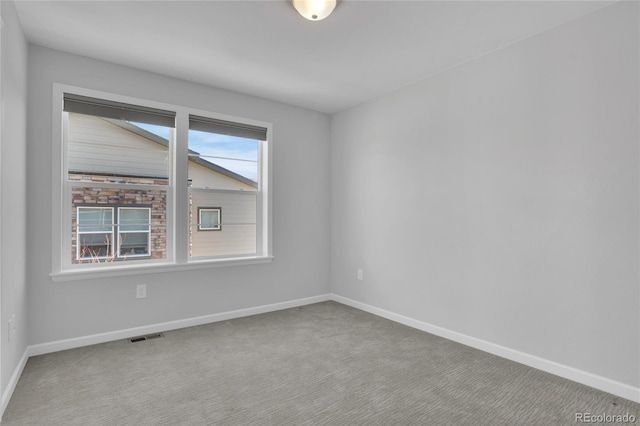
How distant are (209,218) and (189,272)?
23.7 inches

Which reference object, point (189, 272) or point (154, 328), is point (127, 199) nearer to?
point (189, 272)

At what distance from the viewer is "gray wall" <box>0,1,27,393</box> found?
2.01 m

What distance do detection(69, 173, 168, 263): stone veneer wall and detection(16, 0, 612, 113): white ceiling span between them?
105 centimetres

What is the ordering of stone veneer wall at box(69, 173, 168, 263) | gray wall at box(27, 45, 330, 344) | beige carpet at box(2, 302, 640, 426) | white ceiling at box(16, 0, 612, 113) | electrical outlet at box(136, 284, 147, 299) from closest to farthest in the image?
beige carpet at box(2, 302, 640, 426) < white ceiling at box(16, 0, 612, 113) < gray wall at box(27, 45, 330, 344) < stone veneer wall at box(69, 173, 168, 263) < electrical outlet at box(136, 284, 147, 299)

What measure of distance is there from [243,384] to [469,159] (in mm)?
2558

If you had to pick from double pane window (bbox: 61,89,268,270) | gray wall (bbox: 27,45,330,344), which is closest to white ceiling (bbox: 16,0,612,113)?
gray wall (bbox: 27,45,330,344)

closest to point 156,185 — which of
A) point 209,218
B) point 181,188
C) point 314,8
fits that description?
point 181,188

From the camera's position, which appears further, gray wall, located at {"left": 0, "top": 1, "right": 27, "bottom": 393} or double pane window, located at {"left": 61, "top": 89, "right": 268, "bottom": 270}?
double pane window, located at {"left": 61, "top": 89, "right": 268, "bottom": 270}

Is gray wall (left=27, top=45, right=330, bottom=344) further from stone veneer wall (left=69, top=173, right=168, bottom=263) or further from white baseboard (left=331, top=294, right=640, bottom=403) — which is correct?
white baseboard (left=331, top=294, right=640, bottom=403)

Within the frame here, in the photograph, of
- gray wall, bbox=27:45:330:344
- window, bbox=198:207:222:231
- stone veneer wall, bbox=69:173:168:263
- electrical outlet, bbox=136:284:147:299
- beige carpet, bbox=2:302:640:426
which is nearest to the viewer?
beige carpet, bbox=2:302:640:426

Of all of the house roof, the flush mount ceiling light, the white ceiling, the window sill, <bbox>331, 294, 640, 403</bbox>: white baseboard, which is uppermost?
the white ceiling

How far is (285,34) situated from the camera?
8.49ft

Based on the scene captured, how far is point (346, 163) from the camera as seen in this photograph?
434 cm

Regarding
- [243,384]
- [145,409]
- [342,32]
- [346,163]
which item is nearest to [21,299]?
[145,409]
